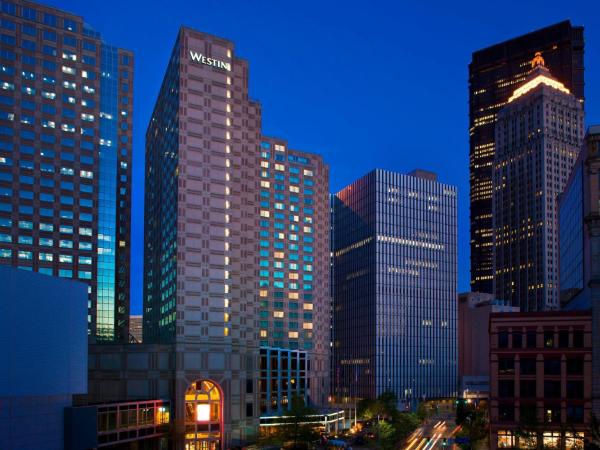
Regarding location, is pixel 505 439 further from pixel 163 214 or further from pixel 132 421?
pixel 163 214

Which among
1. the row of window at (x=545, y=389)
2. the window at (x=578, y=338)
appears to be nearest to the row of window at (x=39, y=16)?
the row of window at (x=545, y=389)

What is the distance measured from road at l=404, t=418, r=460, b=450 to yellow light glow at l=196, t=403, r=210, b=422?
3819cm

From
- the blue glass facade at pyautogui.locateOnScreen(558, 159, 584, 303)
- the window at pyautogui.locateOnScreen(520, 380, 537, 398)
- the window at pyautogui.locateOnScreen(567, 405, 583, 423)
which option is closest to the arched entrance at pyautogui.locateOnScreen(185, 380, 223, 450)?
the window at pyautogui.locateOnScreen(520, 380, 537, 398)

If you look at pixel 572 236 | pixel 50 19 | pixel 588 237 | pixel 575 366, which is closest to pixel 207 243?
pixel 588 237

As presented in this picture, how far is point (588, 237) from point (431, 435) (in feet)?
227

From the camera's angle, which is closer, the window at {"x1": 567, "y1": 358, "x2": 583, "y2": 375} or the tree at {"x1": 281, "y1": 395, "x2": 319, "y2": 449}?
the window at {"x1": 567, "y1": 358, "x2": 583, "y2": 375}

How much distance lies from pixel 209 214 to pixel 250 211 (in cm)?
1983

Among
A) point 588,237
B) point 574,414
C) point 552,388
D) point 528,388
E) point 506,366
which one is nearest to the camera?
point 574,414

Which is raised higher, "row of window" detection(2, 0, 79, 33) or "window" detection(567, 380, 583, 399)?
"row of window" detection(2, 0, 79, 33)

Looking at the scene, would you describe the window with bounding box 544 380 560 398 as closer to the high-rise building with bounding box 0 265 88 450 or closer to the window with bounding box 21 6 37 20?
the high-rise building with bounding box 0 265 88 450

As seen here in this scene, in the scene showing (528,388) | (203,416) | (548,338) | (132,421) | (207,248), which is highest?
(207,248)

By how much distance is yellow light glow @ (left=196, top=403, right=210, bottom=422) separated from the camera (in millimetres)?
127812

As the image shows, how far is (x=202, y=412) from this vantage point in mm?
128250

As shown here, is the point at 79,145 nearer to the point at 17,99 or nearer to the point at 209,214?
the point at 17,99
